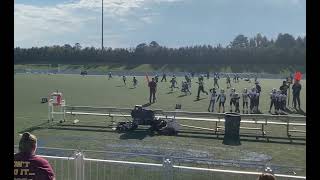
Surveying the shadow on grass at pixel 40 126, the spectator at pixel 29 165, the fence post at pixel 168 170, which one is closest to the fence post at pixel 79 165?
the fence post at pixel 168 170

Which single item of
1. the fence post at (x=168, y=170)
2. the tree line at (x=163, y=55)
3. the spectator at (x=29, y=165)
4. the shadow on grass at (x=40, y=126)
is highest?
the tree line at (x=163, y=55)

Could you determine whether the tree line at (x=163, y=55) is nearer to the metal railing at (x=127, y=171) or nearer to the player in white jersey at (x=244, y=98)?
the player in white jersey at (x=244, y=98)

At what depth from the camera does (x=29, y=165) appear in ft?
14.3

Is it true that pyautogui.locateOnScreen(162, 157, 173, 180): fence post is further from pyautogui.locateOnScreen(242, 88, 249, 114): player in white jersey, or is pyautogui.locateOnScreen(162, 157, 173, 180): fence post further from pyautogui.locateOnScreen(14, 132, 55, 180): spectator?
pyautogui.locateOnScreen(242, 88, 249, 114): player in white jersey

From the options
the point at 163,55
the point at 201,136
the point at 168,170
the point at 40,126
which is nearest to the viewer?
the point at 168,170

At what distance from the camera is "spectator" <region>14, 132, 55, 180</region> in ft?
14.2

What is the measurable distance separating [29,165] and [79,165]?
161 inches

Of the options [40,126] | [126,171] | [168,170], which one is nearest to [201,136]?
[40,126]

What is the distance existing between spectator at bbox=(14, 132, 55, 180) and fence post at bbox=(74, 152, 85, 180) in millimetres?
3854

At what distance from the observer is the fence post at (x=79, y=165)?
8.31 metres

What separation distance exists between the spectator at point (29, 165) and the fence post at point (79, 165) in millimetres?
3854

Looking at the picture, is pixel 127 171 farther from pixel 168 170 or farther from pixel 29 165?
pixel 29 165
